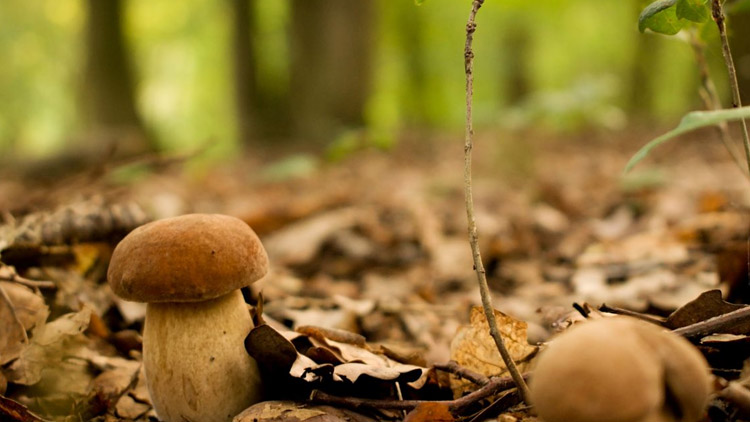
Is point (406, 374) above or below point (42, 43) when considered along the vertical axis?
below

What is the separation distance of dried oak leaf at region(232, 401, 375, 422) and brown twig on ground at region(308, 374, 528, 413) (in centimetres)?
2

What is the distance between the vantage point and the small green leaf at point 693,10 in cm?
129

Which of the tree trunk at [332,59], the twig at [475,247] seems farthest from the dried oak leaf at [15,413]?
the tree trunk at [332,59]

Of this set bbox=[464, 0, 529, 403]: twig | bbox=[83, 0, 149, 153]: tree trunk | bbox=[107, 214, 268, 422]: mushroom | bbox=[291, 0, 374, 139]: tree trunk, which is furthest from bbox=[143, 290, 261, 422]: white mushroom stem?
bbox=[83, 0, 149, 153]: tree trunk

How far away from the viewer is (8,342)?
5.65 ft

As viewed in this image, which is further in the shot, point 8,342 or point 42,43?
point 42,43

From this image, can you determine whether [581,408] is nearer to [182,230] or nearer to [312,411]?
[312,411]

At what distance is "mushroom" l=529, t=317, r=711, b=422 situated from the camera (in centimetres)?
85


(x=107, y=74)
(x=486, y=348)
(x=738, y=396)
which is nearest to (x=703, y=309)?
(x=738, y=396)

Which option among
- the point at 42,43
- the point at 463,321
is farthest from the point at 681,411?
the point at 42,43

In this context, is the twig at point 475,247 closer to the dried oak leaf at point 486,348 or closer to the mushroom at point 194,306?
the dried oak leaf at point 486,348

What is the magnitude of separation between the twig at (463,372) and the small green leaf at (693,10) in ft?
3.19

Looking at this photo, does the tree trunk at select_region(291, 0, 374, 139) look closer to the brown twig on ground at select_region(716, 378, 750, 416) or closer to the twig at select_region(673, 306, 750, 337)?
the twig at select_region(673, 306, 750, 337)

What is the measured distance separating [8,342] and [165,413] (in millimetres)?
552
